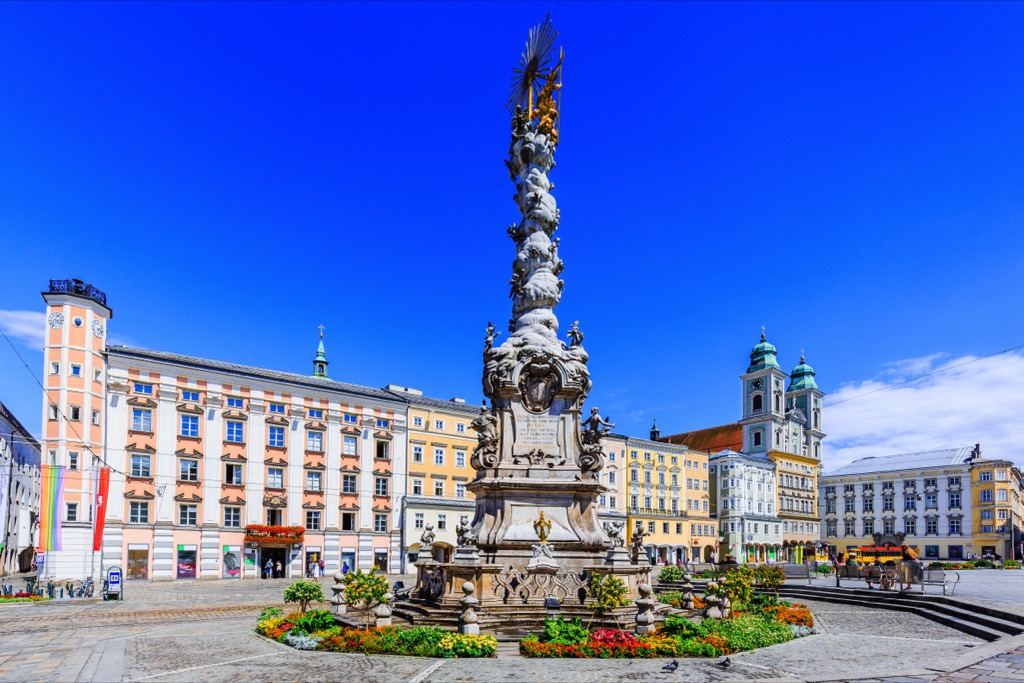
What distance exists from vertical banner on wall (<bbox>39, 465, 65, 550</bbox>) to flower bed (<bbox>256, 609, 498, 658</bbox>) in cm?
3097

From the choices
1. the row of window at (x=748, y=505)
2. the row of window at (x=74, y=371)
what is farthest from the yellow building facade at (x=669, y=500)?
the row of window at (x=74, y=371)

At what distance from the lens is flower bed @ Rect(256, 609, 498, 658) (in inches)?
628

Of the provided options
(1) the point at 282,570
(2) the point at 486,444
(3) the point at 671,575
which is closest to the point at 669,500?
(1) the point at 282,570

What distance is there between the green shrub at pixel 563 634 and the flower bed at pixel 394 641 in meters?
1.11

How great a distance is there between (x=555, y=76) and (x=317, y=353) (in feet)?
174

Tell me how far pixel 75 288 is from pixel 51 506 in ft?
44.4

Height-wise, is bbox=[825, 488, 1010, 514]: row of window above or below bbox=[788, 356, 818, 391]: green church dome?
below

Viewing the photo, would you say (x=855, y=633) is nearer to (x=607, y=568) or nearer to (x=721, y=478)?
(x=607, y=568)

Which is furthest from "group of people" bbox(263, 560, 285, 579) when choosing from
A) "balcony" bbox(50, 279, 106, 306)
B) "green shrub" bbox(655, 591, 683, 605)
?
"green shrub" bbox(655, 591, 683, 605)

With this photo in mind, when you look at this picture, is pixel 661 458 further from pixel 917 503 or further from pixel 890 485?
pixel 890 485

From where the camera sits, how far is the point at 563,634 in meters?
16.6

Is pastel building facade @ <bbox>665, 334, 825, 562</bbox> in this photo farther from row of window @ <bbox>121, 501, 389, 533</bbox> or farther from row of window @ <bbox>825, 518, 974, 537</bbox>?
row of window @ <bbox>121, 501, 389, 533</bbox>

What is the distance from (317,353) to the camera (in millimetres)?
75562

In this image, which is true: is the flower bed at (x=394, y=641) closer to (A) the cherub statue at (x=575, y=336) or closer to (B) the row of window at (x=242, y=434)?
(A) the cherub statue at (x=575, y=336)
